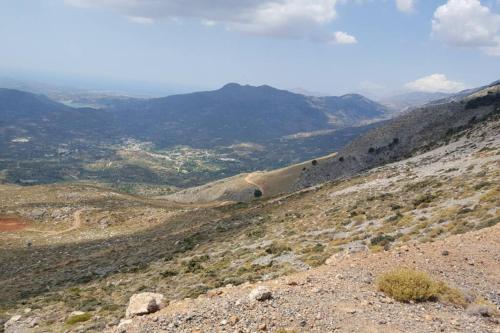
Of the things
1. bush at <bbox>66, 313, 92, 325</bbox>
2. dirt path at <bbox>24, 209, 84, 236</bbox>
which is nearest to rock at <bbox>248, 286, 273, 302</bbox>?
bush at <bbox>66, 313, 92, 325</bbox>

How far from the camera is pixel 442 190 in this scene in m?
36.1

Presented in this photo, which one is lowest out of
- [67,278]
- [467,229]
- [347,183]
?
[67,278]

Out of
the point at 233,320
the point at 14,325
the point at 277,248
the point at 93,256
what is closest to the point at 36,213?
the point at 93,256

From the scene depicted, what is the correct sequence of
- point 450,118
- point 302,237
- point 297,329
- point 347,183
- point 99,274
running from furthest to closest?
point 450,118
point 347,183
point 99,274
point 302,237
point 297,329

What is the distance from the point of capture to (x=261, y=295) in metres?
14.3

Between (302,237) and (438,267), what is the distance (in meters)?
15.3

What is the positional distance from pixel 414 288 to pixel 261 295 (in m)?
5.48

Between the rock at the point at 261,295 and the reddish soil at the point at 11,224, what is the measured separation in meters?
61.0

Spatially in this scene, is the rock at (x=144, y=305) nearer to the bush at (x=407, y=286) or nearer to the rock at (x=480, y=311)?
the bush at (x=407, y=286)

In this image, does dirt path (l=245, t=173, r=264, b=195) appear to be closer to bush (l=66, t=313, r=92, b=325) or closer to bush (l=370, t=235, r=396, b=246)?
bush (l=370, t=235, r=396, b=246)

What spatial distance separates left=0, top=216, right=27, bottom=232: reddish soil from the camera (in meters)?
64.8

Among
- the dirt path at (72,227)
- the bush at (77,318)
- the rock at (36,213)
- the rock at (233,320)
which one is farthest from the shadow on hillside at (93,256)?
the rock at (233,320)

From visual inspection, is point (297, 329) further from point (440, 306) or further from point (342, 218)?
point (342, 218)

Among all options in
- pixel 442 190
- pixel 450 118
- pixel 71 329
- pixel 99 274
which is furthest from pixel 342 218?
pixel 450 118
